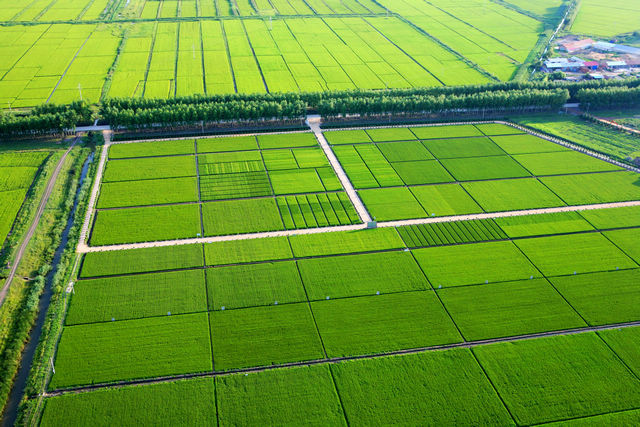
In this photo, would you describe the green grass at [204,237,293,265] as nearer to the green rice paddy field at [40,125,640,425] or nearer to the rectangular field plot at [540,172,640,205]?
the green rice paddy field at [40,125,640,425]

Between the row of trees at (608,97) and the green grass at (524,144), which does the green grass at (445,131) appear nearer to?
the green grass at (524,144)

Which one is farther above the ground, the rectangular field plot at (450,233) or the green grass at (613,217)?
the green grass at (613,217)

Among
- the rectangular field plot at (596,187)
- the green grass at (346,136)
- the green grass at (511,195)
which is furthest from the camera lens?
the green grass at (346,136)

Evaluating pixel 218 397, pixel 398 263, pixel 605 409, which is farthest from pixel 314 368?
pixel 605 409

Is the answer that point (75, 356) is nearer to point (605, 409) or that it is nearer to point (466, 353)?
point (466, 353)

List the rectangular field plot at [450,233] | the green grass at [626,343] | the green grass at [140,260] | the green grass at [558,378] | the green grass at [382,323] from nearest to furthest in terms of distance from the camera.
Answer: the green grass at [558,378], the green grass at [626,343], the green grass at [382,323], the green grass at [140,260], the rectangular field plot at [450,233]

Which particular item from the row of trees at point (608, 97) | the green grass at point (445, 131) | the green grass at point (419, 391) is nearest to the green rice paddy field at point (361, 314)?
the green grass at point (419, 391)

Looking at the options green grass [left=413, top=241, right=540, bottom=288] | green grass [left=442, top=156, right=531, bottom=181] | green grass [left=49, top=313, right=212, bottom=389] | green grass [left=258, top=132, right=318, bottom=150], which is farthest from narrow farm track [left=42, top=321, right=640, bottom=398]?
green grass [left=258, top=132, right=318, bottom=150]
